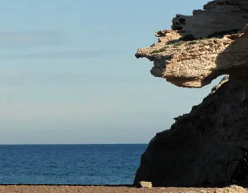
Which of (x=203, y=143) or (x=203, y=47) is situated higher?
(x=203, y=47)

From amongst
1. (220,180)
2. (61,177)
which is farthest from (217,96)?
(61,177)

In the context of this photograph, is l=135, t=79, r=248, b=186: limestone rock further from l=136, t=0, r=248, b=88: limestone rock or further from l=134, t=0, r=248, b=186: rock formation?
l=136, t=0, r=248, b=88: limestone rock

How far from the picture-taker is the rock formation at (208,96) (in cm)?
2572

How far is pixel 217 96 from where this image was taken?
1196 inches

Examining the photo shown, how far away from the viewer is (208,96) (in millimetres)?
31312

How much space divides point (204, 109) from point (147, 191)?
23.7ft

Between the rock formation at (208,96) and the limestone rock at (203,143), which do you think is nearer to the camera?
the rock formation at (208,96)

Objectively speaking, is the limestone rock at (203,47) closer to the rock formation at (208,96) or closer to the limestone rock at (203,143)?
the rock formation at (208,96)

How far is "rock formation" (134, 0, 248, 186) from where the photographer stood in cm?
2572

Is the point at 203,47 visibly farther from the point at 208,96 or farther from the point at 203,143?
the point at 203,143

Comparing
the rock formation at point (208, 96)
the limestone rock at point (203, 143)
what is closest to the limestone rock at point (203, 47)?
the rock formation at point (208, 96)

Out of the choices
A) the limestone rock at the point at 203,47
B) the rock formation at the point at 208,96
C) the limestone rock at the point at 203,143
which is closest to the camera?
the limestone rock at the point at 203,47

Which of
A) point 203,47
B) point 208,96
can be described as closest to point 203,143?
point 208,96

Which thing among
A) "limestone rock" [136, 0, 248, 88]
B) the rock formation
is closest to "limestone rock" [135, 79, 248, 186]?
the rock formation
